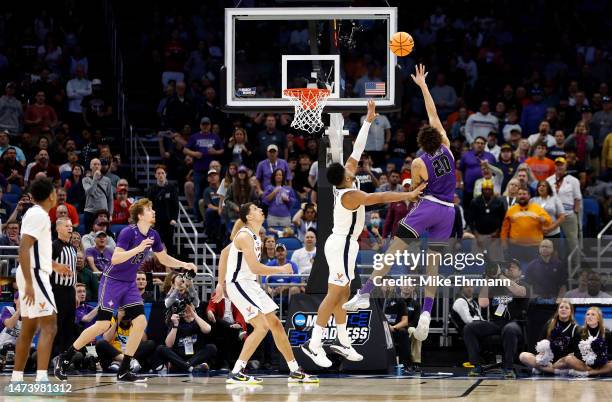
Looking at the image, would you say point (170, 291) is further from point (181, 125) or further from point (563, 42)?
point (563, 42)

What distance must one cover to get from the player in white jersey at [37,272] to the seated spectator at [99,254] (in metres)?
6.33

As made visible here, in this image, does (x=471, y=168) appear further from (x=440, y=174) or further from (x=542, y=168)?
(x=440, y=174)

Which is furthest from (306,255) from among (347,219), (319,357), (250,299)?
(347,219)

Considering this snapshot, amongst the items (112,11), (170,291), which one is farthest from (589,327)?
(112,11)

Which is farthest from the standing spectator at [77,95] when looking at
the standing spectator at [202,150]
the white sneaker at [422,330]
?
the white sneaker at [422,330]

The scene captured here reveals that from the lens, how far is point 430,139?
13297 mm

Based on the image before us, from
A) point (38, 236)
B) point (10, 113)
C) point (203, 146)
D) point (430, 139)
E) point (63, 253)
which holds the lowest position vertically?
point (63, 253)

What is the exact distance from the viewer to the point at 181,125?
24062 mm

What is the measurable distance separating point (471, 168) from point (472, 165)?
6 cm

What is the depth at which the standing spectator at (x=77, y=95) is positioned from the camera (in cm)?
A: 2461

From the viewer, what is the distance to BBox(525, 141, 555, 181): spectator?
832 inches

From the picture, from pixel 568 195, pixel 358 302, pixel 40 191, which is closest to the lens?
pixel 40 191

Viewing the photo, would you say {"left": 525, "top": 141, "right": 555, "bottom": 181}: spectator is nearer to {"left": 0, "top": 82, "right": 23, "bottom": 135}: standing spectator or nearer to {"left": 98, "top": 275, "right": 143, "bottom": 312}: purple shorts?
{"left": 98, "top": 275, "right": 143, "bottom": 312}: purple shorts

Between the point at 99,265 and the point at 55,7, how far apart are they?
1061 centimetres
